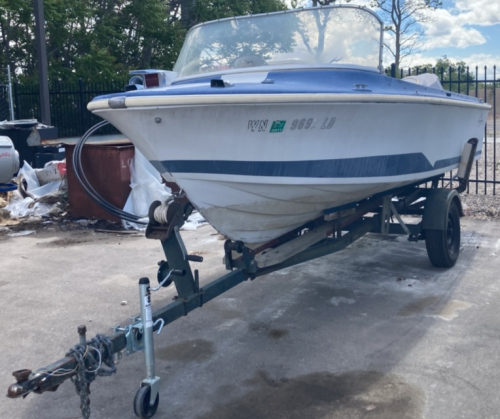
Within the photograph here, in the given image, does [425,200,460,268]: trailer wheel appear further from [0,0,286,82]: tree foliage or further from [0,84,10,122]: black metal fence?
[0,0,286,82]: tree foliage

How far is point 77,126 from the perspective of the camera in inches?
594

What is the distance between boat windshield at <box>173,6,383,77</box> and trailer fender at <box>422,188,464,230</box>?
4.97ft

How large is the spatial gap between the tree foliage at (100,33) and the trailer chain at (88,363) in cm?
1522

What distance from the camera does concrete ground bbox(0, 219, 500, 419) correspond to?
3.43 metres

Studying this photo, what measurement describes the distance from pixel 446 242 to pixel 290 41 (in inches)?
94.2

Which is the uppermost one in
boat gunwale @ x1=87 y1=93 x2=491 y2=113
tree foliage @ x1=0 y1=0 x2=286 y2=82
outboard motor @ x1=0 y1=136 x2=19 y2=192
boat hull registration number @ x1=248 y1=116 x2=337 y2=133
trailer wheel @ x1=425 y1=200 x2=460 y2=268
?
tree foliage @ x1=0 y1=0 x2=286 y2=82

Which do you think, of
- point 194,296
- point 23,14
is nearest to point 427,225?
point 194,296

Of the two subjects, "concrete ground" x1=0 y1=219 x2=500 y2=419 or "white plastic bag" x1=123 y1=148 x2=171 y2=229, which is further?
"white plastic bag" x1=123 y1=148 x2=171 y2=229

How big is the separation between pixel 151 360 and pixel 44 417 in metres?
0.66

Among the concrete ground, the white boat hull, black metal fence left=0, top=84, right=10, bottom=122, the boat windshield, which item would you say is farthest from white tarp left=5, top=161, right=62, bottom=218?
the white boat hull

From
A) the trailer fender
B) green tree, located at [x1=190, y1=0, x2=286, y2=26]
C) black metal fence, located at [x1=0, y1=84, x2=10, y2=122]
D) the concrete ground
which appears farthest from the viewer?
green tree, located at [x1=190, y1=0, x2=286, y2=26]

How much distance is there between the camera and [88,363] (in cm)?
305

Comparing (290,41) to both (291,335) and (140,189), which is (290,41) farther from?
(140,189)

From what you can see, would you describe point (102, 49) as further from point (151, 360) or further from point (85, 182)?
point (151, 360)
